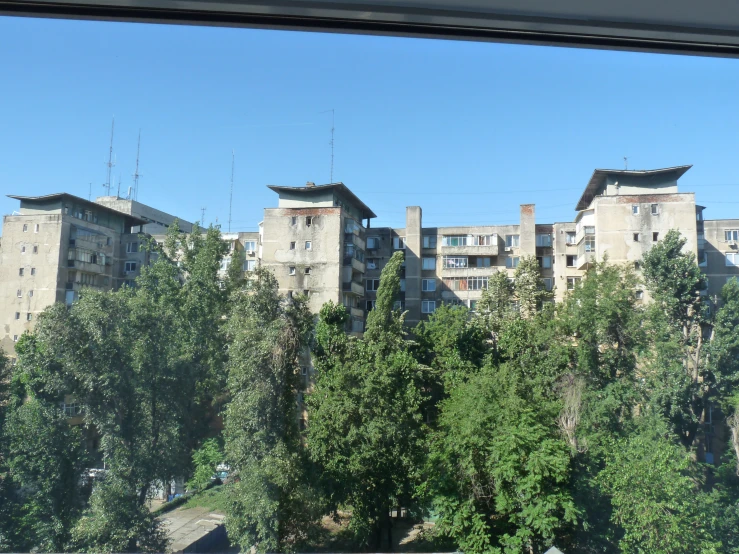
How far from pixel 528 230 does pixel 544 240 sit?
13.4 inches

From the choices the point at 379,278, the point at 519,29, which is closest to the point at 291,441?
the point at 379,278

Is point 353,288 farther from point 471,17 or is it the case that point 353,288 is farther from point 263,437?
point 471,17

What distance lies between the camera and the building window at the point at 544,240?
4312 millimetres

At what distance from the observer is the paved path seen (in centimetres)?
258

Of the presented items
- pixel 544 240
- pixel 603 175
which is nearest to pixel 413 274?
pixel 544 240

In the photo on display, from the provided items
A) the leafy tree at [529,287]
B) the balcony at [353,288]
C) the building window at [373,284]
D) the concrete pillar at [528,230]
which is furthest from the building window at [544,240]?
the balcony at [353,288]

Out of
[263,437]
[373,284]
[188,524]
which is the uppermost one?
[373,284]

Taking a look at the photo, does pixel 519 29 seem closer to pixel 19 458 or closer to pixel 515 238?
pixel 19 458

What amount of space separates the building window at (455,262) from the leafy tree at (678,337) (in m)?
1.46

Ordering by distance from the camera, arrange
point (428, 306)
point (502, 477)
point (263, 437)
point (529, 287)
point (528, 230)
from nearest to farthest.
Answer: point (263, 437) < point (502, 477) < point (528, 230) < point (428, 306) < point (529, 287)

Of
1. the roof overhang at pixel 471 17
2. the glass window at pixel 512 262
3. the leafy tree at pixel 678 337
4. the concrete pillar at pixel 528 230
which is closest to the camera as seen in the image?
the roof overhang at pixel 471 17

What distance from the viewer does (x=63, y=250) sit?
2.88 metres

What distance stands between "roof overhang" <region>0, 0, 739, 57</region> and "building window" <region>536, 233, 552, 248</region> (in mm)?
3035

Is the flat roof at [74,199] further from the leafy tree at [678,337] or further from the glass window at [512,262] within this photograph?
the leafy tree at [678,337]
